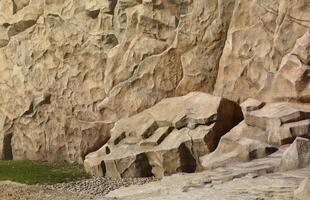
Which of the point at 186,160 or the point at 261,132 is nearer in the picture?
the point at 261,132

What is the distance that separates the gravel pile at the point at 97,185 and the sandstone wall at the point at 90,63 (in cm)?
379

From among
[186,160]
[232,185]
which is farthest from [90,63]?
[232,185]

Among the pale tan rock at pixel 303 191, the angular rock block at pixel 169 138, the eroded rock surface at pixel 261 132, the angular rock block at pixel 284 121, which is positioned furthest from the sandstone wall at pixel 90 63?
the pale tan rock at pixel 303 191

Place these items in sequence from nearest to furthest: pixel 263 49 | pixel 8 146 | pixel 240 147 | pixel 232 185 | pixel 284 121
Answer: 1. pixel 232 185
2. pixel 284 121
3. pixel 240 147
4. pixel 263 49
5. pixel 8 146

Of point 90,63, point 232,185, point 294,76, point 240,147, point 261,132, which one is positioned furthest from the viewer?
point 90,63

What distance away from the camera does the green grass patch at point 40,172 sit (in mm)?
16487

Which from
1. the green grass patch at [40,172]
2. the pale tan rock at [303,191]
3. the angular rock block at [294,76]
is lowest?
the green grass patch at [40,172]

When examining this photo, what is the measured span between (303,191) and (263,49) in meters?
7.22

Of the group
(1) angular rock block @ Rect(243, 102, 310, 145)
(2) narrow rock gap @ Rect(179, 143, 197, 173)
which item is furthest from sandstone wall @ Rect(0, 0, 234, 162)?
(1) angular rock block @ Rect(243, 102, 310, 145)

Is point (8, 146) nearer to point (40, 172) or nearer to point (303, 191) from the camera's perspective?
point (40, 172)

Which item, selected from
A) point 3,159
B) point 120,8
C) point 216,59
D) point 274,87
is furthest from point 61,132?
point 274,87

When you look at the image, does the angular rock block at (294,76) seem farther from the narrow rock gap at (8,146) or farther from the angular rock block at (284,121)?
the narrow rock gap at (8,146)

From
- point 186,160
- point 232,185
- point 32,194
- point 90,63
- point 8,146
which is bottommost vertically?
point 8,146

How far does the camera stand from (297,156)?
11828 mm
